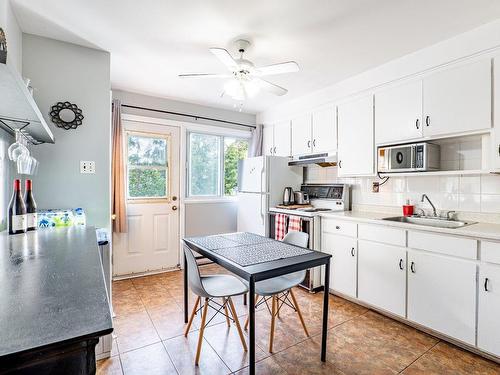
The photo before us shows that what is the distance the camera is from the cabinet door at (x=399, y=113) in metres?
2.46

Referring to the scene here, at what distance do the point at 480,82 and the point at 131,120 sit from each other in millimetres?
3606

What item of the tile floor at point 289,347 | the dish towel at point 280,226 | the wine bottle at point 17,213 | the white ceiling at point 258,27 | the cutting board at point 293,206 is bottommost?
the tile floor at point 289,347

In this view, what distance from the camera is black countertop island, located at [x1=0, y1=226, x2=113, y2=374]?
522 millimetres

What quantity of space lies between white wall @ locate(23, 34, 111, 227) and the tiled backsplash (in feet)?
8.75

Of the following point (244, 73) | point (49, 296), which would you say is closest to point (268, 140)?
point (244, 73)

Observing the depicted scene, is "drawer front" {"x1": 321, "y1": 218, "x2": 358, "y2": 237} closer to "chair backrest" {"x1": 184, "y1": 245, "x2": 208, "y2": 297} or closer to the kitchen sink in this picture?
the kitchen sink

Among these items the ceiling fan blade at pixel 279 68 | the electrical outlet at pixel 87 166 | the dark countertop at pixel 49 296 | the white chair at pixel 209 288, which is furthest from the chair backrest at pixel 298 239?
the electrical outlet at pixel 87 166

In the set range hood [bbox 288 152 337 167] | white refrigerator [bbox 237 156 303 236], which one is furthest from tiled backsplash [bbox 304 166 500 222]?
white refrigerator [bbox 237 156 303 236]

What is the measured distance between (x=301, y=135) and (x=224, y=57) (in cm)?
193

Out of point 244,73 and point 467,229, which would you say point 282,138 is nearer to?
point 244,73

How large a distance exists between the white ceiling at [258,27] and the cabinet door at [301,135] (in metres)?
0.86

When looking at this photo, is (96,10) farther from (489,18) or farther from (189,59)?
(489,18)

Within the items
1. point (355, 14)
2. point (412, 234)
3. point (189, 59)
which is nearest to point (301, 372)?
point (412, 234)

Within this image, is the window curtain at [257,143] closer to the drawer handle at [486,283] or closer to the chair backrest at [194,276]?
the chair backrest at [194,276]
